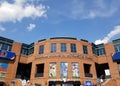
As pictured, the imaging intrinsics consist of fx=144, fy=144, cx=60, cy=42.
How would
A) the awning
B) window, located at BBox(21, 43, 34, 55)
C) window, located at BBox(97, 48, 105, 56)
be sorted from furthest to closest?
window, located at BBox(21, 43, 34, 55), window, located at BBox(97, 48, 105, 56), the awning

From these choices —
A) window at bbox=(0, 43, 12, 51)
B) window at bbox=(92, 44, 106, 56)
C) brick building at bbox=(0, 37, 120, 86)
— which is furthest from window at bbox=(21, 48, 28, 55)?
window at bbox=(92, 44, 106, 56)

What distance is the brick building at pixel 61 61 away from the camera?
32.4m

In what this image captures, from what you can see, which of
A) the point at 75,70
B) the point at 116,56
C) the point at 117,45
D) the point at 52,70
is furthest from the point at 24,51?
the point at 117,45

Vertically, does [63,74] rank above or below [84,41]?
below

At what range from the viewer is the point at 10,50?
121 feet

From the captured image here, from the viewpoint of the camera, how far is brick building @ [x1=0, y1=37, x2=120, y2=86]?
32375 mm

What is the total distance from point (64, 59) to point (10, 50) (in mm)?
14292

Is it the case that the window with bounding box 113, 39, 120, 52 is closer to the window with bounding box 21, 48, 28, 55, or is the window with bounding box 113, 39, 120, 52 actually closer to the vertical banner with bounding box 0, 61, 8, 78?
the window with bounding box 21, 48, 28, 55

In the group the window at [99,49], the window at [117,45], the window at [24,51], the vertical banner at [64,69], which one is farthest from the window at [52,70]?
the window at [117,45]

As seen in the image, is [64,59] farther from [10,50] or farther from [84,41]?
[10,50]

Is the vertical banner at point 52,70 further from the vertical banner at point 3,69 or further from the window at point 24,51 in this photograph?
the vertical banner at point 3,69

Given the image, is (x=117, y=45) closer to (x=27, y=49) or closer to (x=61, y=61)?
(x=61, y=61)

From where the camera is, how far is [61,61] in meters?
33.5

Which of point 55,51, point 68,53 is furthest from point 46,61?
point 68,53
